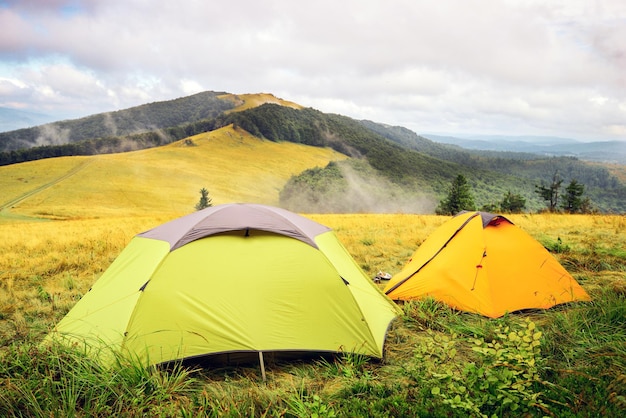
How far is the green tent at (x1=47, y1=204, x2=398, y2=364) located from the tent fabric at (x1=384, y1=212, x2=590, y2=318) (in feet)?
4.56

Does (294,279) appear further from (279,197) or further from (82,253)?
(279,197)

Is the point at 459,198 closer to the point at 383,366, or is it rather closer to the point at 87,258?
the point at 87,258

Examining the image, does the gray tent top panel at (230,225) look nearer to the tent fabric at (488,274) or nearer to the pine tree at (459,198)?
the tent fabric at (488,274)

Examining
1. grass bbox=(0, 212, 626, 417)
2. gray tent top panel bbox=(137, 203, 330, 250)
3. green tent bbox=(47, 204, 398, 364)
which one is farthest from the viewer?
gray tent top panel bbox=(137, 203, 330, 250)

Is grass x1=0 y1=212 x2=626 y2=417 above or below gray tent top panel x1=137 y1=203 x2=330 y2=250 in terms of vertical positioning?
below

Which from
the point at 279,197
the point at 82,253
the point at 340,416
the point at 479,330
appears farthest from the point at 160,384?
the point at 279,197

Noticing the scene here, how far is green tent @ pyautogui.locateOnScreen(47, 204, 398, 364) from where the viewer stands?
427 cm

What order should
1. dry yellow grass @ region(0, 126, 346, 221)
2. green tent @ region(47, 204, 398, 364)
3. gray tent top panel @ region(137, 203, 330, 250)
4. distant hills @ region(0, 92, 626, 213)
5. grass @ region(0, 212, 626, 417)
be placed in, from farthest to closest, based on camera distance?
distant hills @ region(0, 92, 626, 213) < dry yellow grass @ region(0, 126, 346, 221) < gray tent top panel @ region(137, 203, 330, 250) < green tent @ region(47, 204, 398, 364) < grass @ region(0, 212, 626, 417)

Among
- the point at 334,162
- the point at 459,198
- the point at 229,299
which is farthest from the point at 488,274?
the point at 334,162

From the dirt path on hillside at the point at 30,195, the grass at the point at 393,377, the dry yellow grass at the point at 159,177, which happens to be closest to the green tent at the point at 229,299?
the grass at the point at 393,377

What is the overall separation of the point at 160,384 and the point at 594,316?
5.10 metres

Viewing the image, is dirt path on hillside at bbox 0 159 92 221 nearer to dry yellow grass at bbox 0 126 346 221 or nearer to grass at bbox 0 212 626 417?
dry yellow grass at bbox 0 126 346 221

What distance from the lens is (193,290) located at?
15.0 feet

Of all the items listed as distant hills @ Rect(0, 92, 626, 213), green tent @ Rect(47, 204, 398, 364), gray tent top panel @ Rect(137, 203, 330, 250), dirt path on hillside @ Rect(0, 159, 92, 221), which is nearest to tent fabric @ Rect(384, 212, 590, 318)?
green tent @ Rect(47, 204, 398, 364)
